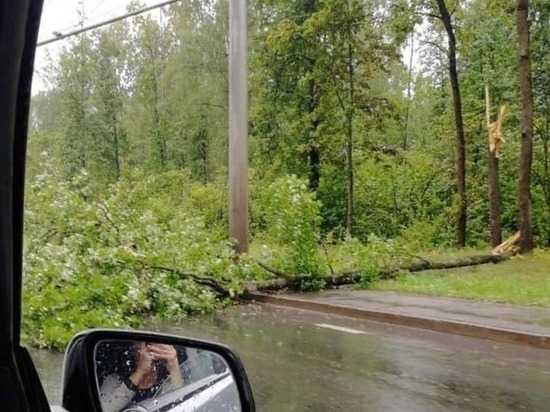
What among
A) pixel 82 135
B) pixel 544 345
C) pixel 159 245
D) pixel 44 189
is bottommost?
pixel 544 345

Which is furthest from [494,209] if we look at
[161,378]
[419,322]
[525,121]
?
[161,378]

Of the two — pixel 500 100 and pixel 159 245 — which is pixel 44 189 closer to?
pixel 159 245

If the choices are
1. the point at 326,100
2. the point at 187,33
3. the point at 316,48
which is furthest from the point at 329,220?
the point at 187,33

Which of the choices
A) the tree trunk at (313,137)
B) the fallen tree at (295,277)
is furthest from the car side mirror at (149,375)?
the tree trunk at (313,137)

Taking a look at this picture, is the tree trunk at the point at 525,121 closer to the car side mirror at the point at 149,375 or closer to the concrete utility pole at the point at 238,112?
the concrete utility pole at the point at 238,112

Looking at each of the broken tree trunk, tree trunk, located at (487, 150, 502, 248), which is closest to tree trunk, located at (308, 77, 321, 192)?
tree trunk, located at (487, 150, 502, 248)

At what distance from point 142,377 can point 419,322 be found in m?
7.78

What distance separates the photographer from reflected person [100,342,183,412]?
4.28 ft

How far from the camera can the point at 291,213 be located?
467 inches

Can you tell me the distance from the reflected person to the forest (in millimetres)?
10342

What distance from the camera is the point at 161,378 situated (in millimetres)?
1475

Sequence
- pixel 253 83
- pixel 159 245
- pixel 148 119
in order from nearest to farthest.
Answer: pixel 159 245 < pixel 253 83 < pixel 148 119

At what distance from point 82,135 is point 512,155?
15957mm

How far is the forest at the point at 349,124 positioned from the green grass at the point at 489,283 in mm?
705
